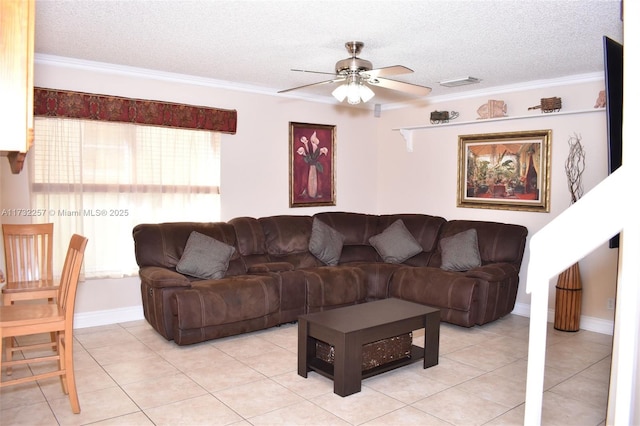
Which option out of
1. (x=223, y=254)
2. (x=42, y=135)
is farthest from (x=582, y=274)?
(x=42, y=135)

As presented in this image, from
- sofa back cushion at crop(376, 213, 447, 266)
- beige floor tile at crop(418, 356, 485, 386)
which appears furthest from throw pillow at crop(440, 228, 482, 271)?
beige floor tile at crop(418, 356, 485, 386)

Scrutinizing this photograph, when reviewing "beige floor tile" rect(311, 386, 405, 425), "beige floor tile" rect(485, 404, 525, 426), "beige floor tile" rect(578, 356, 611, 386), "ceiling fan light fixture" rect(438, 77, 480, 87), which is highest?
"ceiling fan light fixture" rect(438, 77, 480, 87)

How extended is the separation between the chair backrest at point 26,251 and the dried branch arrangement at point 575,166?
469 centimetres

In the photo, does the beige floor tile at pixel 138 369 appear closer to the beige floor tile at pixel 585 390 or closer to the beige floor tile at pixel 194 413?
the beige floor tile at pixel 194 413

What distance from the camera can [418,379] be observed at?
3.44 meters

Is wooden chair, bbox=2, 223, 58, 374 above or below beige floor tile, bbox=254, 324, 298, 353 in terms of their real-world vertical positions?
above

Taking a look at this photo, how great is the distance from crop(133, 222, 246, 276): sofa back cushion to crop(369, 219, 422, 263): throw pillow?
166cm

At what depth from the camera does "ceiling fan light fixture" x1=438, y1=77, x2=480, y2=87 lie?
16.0 feet

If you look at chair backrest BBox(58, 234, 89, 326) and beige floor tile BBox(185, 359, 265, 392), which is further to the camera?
beige floor tile BBox(185, 359, 265, 392)

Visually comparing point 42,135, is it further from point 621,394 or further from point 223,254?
point 621,394

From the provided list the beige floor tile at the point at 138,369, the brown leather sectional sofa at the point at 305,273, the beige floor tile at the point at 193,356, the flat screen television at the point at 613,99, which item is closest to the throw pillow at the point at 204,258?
the brown leather sectional sofa at the point at 305,273

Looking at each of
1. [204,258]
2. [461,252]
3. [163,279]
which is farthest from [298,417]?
[461,252]

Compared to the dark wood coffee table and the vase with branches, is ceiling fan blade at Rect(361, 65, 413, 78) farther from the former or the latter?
the vase with branches

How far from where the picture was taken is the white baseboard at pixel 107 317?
4561 mm
